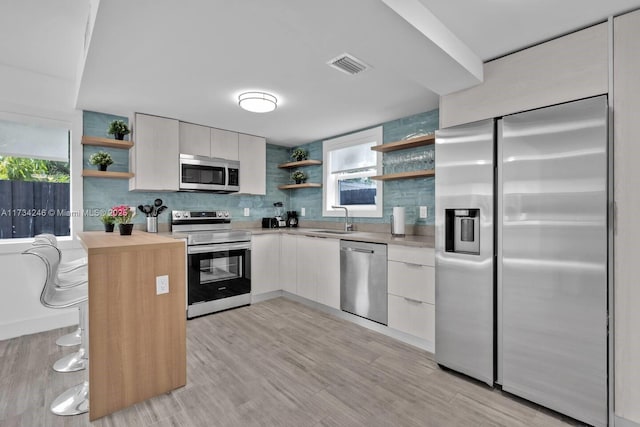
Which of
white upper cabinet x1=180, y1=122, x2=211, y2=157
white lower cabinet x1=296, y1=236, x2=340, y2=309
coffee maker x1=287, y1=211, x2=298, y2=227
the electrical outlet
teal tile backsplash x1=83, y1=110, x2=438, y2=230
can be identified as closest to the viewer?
the electrical outlet

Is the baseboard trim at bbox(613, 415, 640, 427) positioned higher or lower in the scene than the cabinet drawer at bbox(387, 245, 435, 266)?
lower

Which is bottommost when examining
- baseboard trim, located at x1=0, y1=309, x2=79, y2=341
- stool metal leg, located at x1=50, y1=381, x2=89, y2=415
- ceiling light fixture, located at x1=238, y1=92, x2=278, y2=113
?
stool metal leg, located at x1=50, y1=381, x2=89, y2=415

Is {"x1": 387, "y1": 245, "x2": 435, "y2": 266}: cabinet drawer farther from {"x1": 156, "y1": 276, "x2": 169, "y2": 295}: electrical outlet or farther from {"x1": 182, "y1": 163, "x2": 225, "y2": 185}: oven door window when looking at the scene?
{"x1": 182, "y1": 163, "x2": 225, "y2": 185}: oven door window

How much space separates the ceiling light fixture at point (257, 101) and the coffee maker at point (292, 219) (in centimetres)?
225

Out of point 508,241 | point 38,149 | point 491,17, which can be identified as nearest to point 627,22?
point 491,17

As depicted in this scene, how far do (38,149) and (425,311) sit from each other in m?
4.08

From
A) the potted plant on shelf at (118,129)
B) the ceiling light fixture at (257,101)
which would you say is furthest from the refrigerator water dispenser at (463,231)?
the potted plant on shelf at (118,129)

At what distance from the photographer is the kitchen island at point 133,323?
1718 millimetres

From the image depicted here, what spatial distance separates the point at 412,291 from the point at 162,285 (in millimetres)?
1964

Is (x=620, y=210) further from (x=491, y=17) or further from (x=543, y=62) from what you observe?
(x=491, y=17)

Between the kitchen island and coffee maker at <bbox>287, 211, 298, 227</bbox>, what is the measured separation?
A: 9.00ft

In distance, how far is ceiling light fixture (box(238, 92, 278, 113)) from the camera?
271 cm

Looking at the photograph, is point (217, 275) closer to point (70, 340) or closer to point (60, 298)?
point (70, 340)

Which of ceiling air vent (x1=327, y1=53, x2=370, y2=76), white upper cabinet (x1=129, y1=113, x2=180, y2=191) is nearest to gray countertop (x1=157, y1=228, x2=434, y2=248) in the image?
white upper cabinet (x1=129, y1=113, x2=180, y2=191)
